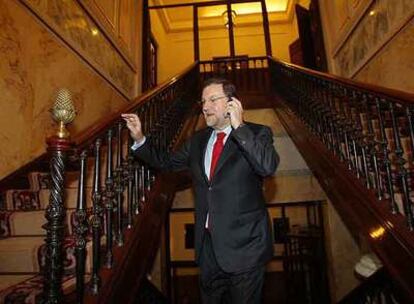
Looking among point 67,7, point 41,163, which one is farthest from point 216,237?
point 67,7

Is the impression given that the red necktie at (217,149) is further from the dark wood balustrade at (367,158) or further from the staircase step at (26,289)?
the dark wood balustrade at (367,158)

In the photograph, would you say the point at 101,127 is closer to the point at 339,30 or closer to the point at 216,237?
the point at 216,237

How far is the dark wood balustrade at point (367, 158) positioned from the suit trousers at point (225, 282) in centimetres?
80

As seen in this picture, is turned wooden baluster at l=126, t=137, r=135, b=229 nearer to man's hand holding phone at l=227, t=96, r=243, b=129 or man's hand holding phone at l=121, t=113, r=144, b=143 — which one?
man's hand holding phone at l=121, t=113, r=144, b=143

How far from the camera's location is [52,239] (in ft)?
4.09

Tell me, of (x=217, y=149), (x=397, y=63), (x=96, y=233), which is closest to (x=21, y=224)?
(x=96, y=233)

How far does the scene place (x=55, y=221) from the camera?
4.13 feet

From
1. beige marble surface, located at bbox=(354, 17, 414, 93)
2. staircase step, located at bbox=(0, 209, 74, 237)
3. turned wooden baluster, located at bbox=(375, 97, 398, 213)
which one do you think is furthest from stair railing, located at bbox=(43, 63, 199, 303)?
beige marble surface, located at bbox=(354, 17, 414, 93)

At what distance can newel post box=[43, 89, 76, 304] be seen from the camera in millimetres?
1238

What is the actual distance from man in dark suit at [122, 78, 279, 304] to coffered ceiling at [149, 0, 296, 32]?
318 inches

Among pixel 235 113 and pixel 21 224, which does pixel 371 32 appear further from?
pixel 21 224

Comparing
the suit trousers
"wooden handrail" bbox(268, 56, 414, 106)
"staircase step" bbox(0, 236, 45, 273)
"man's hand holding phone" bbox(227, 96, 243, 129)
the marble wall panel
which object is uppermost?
the marble wall panel

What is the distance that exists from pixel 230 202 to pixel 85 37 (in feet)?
10.6

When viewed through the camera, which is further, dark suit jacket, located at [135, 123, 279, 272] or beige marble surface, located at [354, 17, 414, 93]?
beige marble surface, located at [354, 17, 414, 93]
